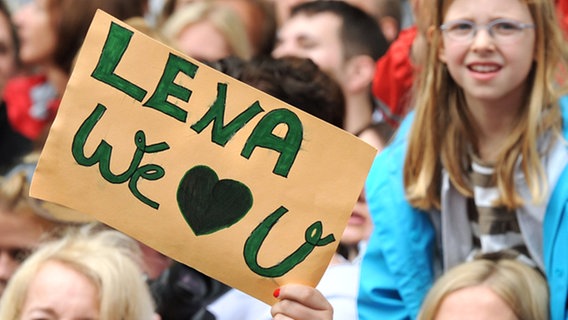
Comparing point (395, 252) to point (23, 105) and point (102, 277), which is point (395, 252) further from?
point (23, 105)

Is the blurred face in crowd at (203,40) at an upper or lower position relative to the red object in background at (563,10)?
lower

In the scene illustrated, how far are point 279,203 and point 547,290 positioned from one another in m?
0.94

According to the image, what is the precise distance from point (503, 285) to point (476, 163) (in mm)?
349

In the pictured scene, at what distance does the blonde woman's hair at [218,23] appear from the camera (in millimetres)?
5297

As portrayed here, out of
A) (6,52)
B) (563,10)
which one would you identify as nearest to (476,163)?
(563,10)

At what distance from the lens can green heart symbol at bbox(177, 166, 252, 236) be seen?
279 cm

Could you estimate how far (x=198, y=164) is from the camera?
110 inches

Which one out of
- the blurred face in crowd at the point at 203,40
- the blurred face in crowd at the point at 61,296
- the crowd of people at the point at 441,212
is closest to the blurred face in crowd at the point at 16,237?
the crowd of people at the point at 441,212

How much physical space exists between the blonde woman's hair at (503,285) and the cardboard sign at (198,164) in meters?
0.72

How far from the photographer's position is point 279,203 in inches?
110

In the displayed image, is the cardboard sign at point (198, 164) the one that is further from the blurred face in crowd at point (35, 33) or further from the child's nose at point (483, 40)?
the blurred face in crowd at point (35, 33)

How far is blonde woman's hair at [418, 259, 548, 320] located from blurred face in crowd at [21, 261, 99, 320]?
0.84 m

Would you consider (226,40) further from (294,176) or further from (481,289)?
(294,176)

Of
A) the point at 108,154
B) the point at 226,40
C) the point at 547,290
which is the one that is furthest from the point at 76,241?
the point at 226,40
